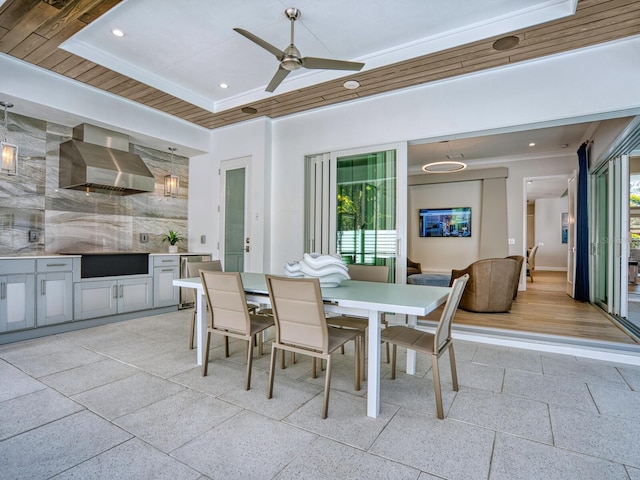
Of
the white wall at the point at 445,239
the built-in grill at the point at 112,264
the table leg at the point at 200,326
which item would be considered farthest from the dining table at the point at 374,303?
the white wall at the point at 445,239

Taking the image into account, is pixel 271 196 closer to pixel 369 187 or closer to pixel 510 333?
pixel 369 187

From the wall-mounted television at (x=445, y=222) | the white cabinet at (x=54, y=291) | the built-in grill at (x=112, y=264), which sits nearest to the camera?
the white cabinet at (x=54, y=291)

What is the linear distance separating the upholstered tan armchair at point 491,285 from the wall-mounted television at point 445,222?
3541 millimetres

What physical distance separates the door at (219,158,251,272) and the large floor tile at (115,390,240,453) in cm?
309

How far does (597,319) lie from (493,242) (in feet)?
10.5

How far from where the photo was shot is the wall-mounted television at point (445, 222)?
812 cm

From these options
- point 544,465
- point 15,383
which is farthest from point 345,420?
point 15,383

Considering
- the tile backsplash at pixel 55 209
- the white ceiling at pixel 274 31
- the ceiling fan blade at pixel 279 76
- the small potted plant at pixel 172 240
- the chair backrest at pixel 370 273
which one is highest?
the white ceiling at pixel 274 31

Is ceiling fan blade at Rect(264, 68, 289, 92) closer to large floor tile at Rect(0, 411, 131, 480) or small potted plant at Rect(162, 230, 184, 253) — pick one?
large floor tile at Rect(0, 411, 131, 480)

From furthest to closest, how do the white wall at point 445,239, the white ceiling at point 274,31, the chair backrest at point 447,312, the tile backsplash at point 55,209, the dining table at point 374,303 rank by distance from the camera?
the white wall at point 445,239 < the tile backsplash at point 55,209 < the white ceiling at point 274,31 < the chair backrest at point 447,312 < the dining table at point 374,303

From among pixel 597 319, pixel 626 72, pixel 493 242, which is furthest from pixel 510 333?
pixel 493 242

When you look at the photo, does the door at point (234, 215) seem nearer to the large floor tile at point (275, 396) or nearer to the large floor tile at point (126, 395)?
the large floor tile at point (126, 395)

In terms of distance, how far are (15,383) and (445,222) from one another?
8029 mm

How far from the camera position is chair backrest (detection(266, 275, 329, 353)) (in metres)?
2.11
